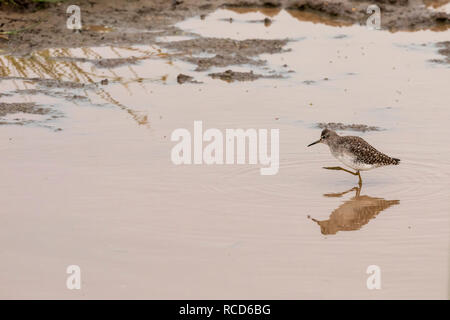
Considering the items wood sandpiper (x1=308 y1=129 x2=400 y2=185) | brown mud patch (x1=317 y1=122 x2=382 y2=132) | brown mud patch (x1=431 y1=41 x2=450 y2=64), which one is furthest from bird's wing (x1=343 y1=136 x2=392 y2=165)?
brown mud patch (x1=431 y1=41 x2=450 y2=64)

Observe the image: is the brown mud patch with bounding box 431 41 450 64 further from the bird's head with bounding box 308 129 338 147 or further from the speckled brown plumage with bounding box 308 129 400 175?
the speckled brown plumage with bounding box 308 129 400 175

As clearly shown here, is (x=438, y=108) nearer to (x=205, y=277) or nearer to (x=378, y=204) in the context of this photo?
(x=378, y=204)

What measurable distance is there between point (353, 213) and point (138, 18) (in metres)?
8.98

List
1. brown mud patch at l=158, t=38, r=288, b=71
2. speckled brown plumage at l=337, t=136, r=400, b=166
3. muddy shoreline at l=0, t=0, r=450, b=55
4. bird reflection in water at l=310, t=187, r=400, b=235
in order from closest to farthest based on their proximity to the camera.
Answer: bird reflection in water at l=310, t=187, r=400, b=235 → speckled brown plumage at l=337, t=136, r=400, b=166 → brown mud patch at l=158, t=38, r=288, b=71 → muddy shoreline at l=0, t=0, r=450, b=55

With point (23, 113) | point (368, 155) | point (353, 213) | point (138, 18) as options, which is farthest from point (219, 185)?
point (138, 18)

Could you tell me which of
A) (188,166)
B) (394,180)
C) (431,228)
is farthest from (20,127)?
(431,228)

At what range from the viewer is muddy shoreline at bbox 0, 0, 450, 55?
15515mm

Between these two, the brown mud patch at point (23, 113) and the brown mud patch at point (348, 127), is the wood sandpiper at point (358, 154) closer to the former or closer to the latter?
the brown mud patch at point (348, 127)

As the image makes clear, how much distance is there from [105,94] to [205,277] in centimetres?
598

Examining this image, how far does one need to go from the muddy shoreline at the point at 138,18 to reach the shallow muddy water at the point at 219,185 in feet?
2.14

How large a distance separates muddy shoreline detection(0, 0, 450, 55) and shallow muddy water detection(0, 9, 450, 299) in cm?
65

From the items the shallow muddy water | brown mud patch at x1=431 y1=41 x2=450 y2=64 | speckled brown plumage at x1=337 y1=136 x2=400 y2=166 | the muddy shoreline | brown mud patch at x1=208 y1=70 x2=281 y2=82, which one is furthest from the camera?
the muddy shoreline

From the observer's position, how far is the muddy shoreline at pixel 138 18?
1551cm

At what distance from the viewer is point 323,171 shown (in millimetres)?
10453
